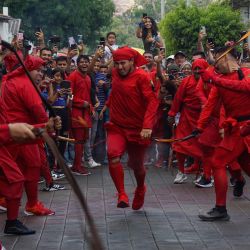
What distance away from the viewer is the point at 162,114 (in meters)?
15.8

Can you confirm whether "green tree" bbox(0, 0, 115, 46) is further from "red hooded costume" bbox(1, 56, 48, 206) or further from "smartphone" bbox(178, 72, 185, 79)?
"red hooded costume" bbox(1, 56, 48, 206)

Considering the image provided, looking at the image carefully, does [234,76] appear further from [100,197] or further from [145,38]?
[145,38]

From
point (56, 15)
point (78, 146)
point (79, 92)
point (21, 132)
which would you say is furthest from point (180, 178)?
point (56, 15)

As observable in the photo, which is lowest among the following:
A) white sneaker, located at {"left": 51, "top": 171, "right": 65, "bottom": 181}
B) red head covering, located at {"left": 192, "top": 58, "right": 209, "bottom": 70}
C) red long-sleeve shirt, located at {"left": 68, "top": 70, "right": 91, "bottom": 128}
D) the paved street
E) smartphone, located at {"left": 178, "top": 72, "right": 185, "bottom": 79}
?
white sneaker, located at {"left": 51, "top": 171, "right": 65, "bottom": 181}

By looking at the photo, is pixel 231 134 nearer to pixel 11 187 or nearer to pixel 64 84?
pixel 11 187

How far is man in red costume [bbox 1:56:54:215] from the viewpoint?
977 cm

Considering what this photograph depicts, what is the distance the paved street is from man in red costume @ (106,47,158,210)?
1.63ft

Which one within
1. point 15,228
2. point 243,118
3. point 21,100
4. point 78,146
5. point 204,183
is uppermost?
point 243,118

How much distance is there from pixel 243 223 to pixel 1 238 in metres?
2.62

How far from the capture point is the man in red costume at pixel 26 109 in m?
9.77

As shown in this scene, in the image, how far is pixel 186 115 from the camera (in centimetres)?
1352

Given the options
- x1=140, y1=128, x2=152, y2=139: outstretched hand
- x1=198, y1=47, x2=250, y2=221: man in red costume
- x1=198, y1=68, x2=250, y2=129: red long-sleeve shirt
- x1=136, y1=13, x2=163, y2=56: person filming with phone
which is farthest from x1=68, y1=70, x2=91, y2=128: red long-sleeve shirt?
x1=198, y1=47, x2=250, y2=221: man in red costume

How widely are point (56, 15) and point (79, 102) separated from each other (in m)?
27.6

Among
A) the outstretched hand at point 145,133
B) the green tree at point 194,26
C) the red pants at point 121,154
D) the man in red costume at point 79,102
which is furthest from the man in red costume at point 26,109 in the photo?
the green tree at point 194,26
